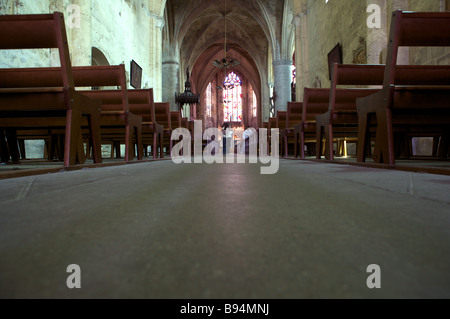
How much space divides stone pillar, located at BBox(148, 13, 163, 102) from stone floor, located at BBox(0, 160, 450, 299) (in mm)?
10134

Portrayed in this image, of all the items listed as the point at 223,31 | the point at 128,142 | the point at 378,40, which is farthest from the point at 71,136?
the point at 223,31

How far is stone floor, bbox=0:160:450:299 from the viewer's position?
0.29 meters

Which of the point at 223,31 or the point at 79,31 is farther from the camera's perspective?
the point at 223,31

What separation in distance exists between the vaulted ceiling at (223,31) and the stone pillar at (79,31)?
7.16m

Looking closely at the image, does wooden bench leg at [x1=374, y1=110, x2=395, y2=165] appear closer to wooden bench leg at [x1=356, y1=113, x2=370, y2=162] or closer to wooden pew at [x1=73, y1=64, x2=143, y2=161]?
wooden bench leg at [x1=356, y1=113, x2=370, y2=162]

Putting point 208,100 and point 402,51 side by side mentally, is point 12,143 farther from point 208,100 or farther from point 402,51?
point 208,100

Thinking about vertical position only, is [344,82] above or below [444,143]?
above

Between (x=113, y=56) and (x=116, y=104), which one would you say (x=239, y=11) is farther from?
(x=116, y=104)

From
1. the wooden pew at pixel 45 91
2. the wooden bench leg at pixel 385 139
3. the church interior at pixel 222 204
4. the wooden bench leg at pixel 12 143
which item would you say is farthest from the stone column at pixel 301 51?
the wooden pew at pixel 45 91

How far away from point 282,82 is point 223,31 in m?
8.18

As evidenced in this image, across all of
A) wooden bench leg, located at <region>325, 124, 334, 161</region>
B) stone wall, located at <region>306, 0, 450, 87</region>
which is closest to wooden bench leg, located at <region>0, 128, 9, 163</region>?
wooden bench leg, located at <region>325, 124, 334, 161</region>

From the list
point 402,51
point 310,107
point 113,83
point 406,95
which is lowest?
point 406,95

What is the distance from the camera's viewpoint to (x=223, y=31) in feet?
65.4
